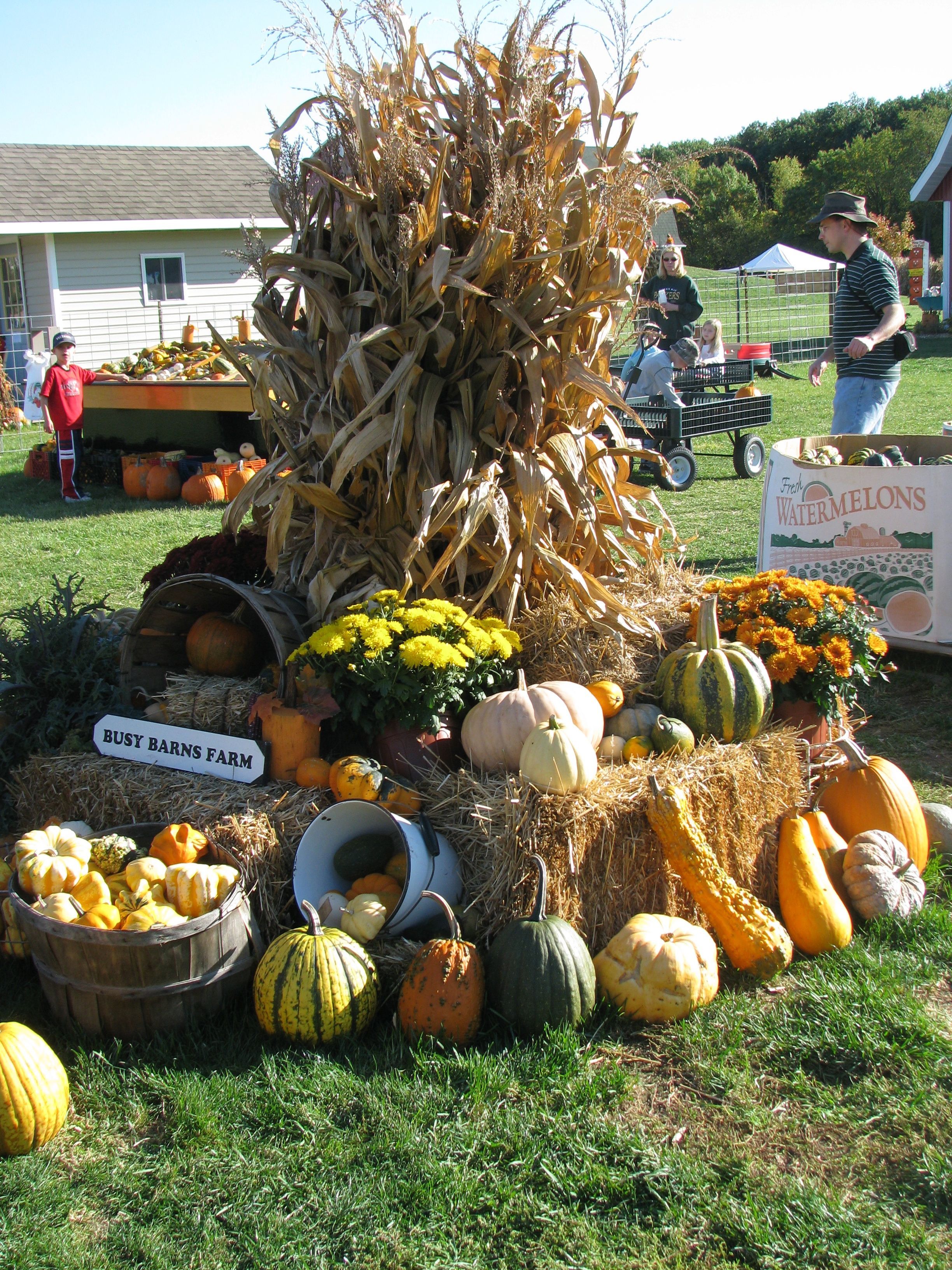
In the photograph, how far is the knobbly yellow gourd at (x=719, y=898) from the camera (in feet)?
10.1

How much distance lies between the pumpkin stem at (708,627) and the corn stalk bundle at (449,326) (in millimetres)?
352

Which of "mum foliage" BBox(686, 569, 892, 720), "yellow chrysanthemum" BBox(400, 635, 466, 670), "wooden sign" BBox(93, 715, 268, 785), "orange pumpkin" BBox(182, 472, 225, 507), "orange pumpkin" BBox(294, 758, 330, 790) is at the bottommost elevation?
"orange pumpkin" BBox(294, 758, 330, 790)

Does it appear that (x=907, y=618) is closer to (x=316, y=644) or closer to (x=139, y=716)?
(x=316, y=644)

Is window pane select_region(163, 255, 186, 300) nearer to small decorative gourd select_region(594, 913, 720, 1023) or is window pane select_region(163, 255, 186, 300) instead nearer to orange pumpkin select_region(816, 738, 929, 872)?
orange pumpkin select_region(816, 738, 929, 872)

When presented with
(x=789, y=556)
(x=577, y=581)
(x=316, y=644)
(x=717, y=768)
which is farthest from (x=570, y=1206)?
(x=789, y=556)


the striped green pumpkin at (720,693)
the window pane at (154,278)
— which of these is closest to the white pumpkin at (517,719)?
the striped green pumpkin at (720,693)

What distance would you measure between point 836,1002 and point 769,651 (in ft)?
4.71

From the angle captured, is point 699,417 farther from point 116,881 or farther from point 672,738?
point 116,881

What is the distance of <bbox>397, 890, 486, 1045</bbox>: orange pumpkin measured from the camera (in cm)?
278

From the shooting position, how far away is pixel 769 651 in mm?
3990

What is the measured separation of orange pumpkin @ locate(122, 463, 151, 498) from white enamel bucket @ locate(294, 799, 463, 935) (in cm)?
905

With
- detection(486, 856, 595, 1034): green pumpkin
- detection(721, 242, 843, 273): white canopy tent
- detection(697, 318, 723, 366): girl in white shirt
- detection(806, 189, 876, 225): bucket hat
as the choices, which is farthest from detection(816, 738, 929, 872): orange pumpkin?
detection(721, 242, 843, 273): white canopy tent

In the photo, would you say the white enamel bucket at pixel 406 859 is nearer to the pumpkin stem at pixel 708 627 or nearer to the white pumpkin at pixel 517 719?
the white pumpkin at pixel 517 719

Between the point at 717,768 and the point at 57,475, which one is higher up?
the point at 57,475
